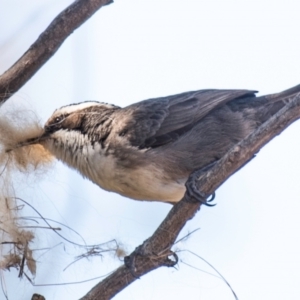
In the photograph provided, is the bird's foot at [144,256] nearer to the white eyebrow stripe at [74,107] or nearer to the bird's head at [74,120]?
the bird's head at [74,120]

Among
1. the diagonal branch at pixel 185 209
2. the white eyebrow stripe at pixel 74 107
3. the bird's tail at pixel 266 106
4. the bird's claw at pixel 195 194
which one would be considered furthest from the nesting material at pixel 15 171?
the bird's tail at pixel 266 106

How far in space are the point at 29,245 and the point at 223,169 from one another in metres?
0.82

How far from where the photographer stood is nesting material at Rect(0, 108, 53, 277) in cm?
279

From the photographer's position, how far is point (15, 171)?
3.05m

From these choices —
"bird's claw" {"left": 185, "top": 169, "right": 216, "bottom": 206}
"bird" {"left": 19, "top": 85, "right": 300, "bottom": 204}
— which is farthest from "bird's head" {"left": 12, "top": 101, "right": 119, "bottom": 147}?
"bird's claw" {"left": 185, "top": 169, "right": 216, "bottom": 206}

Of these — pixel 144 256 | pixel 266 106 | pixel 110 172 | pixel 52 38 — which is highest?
pixel 266 106

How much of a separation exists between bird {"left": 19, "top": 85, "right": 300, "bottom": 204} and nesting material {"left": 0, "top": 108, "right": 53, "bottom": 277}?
9 centimetres

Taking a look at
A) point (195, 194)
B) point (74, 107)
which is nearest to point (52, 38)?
point (74, 107)

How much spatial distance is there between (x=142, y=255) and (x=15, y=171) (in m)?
Result: 0.65

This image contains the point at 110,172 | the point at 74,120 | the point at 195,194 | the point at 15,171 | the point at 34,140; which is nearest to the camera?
the point at 195,194

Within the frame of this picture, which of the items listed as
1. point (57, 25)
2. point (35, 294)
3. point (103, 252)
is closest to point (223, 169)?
point (103, 252)

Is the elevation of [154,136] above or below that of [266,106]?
below

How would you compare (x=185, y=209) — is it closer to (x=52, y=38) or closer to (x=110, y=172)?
(x=110, y=172)

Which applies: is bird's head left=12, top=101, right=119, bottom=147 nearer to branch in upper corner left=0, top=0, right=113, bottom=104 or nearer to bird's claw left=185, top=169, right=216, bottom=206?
branch in upper corner left=0, top=0, right=113, bottom=104
